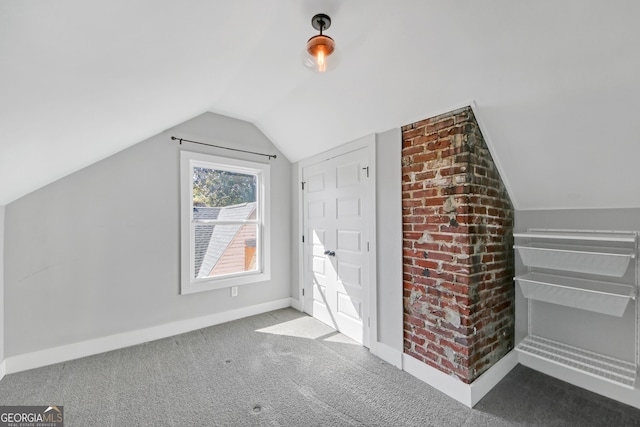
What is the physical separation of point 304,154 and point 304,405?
2.72m

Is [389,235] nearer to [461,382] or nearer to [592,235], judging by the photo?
[461,382]

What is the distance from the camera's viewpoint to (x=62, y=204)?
254 cm

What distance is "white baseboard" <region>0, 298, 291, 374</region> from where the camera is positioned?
2371 millimetres

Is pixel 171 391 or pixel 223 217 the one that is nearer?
pixel 171 391

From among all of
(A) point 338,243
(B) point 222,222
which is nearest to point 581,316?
(A) point 338,243

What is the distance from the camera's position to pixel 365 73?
2.11 meters

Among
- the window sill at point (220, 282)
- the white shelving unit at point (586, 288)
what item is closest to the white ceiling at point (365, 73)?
the white shelving unit at point (586, 288)

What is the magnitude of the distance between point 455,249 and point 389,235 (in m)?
0.62

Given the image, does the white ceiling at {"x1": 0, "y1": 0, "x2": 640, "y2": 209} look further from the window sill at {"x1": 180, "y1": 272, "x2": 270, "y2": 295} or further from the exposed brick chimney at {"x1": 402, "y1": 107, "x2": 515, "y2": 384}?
the window sill at {"x1": 180, "y1": 272, "x2": 270, "y2": 295}

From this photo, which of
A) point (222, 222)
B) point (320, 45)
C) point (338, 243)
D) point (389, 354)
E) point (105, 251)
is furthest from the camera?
point (222, 222)

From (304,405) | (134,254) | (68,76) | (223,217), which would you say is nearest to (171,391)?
(304,405)

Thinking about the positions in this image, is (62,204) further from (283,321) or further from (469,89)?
(469,89)

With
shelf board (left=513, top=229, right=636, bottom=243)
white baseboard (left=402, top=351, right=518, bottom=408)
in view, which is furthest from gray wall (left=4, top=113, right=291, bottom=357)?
shelf board (left=513, top=229, right=636, bottom=243)

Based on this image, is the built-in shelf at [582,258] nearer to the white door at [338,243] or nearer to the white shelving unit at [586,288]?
the white shelving unit at [586,288]
